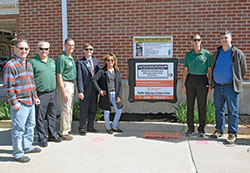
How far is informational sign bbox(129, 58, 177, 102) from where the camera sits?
595 centimetres

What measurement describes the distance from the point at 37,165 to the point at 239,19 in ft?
18.8

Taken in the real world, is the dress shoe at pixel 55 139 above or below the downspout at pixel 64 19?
below

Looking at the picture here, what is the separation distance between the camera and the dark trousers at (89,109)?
191 inches

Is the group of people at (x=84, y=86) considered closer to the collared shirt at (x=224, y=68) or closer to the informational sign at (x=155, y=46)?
the collared shirt at (x=224, y=68)

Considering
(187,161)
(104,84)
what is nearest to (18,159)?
(104,84)

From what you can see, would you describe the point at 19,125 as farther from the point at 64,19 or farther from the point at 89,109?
the point at 64,19

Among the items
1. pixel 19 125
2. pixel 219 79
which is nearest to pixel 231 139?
pixel 219 79

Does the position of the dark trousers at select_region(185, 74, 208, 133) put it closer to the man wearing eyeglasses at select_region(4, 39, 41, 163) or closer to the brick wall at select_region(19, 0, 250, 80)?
the brick wall at select_region(19, 0, 250, 80)

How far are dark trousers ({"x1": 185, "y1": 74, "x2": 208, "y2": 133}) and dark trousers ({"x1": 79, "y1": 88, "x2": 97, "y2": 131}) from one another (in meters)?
2.05

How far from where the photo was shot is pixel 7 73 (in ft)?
11.1

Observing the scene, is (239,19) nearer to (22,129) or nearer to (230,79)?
(230,79)

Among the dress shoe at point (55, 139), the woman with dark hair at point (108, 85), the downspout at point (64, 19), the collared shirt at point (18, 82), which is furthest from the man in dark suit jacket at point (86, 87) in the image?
the downspout at point (64, 19)

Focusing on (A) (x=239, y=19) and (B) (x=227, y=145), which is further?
(A) (x=239, y=19)

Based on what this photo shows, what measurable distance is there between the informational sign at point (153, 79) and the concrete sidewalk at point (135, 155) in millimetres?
1327
